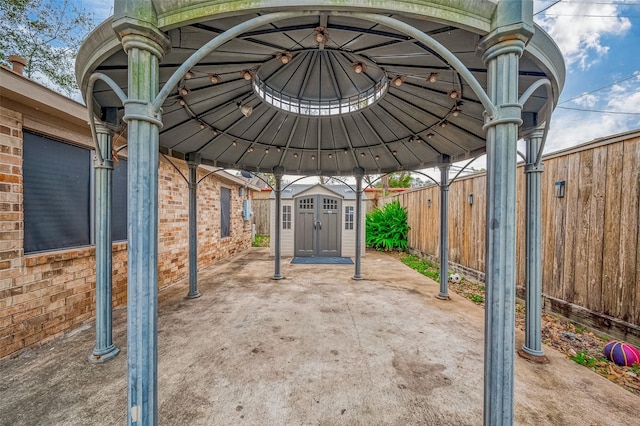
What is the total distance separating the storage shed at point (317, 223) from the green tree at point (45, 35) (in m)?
6.97

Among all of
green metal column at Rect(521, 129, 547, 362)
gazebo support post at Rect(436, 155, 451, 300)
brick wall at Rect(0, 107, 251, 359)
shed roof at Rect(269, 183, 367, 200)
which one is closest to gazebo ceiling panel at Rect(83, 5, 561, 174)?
gazebo support post at Rect(436, 155, 451, 300)

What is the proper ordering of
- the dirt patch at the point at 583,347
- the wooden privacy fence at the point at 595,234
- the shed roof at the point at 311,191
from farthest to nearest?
the shed roof at the point at 311,191, the wooden privacy fence at the point at 595,234, the dirt patch at the point at 583,347

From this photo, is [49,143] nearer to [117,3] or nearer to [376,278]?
[117,3]

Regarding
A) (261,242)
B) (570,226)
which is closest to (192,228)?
(570,226)

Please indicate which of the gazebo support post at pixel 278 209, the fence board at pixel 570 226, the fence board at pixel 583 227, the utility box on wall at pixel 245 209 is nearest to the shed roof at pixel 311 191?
the utility box on wall at pixel 245 209

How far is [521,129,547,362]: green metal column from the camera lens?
2.74 metres

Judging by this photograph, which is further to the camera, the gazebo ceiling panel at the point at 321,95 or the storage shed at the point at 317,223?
the storage shed at the point at 317,223

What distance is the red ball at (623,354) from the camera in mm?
2564

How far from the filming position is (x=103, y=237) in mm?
2637

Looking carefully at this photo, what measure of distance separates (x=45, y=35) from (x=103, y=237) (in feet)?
26.4

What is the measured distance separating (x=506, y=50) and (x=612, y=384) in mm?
3057

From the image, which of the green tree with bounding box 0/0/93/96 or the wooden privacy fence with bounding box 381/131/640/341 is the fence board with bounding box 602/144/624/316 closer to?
the wooden privacy fence with bounding box 381/131/640/341

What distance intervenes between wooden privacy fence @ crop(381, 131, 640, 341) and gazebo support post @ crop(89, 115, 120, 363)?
5.56m

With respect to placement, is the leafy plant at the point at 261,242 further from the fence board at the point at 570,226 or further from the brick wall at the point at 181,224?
the fence board at the point at 570,226
